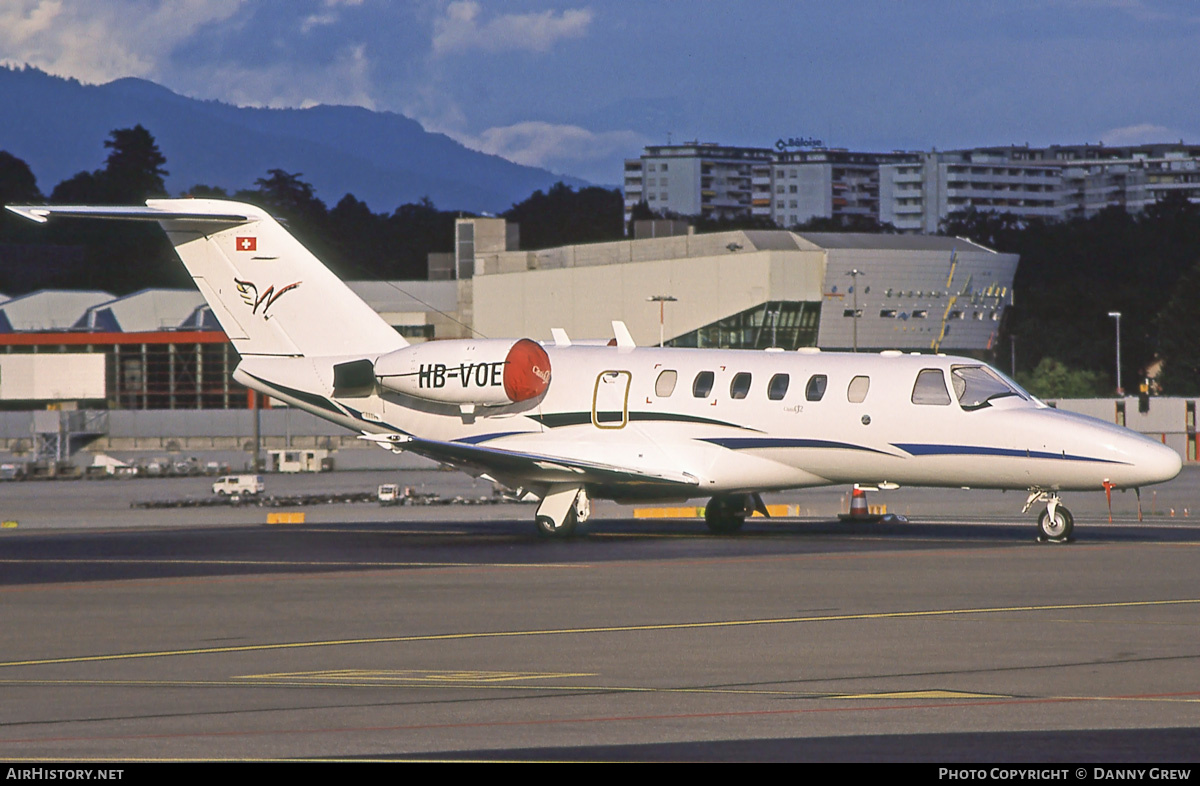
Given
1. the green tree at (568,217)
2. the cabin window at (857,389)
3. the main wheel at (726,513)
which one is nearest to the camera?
the cabin window at (857,389)

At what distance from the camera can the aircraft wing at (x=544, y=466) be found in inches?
1026

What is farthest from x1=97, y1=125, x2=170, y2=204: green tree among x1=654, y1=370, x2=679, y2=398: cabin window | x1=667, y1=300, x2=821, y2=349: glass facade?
x1=654, y1=370, x2=679, y2=398: cabin window

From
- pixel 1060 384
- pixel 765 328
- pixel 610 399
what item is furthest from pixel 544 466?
pixel 765 328

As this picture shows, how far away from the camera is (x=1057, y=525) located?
2453 centimetres

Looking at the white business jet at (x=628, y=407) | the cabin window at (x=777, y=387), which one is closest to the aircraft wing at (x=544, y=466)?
the white business jet at (x=628, y=407)

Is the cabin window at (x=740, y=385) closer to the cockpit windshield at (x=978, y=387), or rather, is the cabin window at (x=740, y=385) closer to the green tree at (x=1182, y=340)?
the cockpit windshield at (x=978, y=387)

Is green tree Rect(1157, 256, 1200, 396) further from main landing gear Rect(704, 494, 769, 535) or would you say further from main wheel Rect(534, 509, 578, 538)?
main wheel Rect(534, 509, 578, 538)

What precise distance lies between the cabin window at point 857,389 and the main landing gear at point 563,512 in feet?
15.9

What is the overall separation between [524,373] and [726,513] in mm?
4471

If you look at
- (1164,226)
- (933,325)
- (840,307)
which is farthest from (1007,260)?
(1164,226)

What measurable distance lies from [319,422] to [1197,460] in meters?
54.3

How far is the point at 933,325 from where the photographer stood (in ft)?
395

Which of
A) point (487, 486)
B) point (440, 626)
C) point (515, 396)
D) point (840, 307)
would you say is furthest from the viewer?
point (840, 307)
